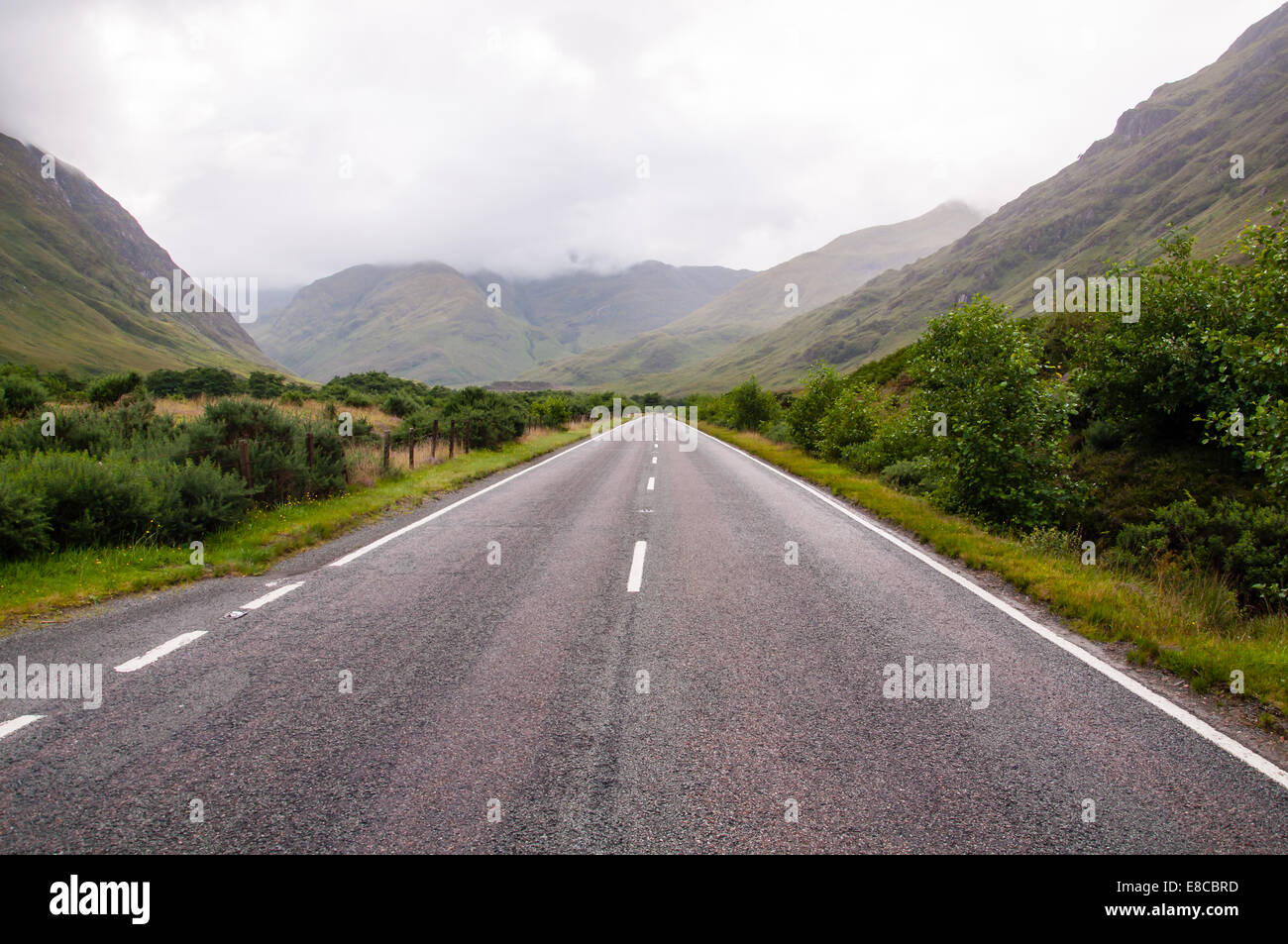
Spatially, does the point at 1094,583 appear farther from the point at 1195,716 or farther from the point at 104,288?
the point at 104,288

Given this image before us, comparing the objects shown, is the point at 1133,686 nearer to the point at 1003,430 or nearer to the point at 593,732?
the point at 593,732

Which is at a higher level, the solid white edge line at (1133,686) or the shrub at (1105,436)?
the shrub at (1105,436)

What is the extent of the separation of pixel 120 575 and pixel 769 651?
7.02m

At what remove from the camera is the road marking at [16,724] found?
3.46 metres

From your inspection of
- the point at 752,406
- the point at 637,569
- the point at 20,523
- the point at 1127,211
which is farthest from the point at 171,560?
the point at 1127,211

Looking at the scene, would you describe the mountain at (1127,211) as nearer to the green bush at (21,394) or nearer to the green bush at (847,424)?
the green bush at (847,424)

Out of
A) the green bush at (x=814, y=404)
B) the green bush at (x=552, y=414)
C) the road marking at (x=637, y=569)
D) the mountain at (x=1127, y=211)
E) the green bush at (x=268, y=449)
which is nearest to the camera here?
the road marking at (x=637, y=569)

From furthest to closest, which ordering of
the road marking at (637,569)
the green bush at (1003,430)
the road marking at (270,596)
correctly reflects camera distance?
1. the green bush at (1003,430)
2. the road marking at (637,569)
3. the road marking at (270,596)

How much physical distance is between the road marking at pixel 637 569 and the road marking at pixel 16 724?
4.57 m

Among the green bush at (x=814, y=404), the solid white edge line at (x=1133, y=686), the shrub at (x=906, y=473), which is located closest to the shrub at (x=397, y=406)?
the green bush at (x=814, y=404)

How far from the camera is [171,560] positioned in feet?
23.8

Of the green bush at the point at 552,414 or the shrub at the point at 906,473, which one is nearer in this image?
the shrub at the point at 906,473

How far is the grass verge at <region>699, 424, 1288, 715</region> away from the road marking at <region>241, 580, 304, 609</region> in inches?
309

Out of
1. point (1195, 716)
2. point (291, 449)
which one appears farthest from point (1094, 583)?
point (291, 449)
